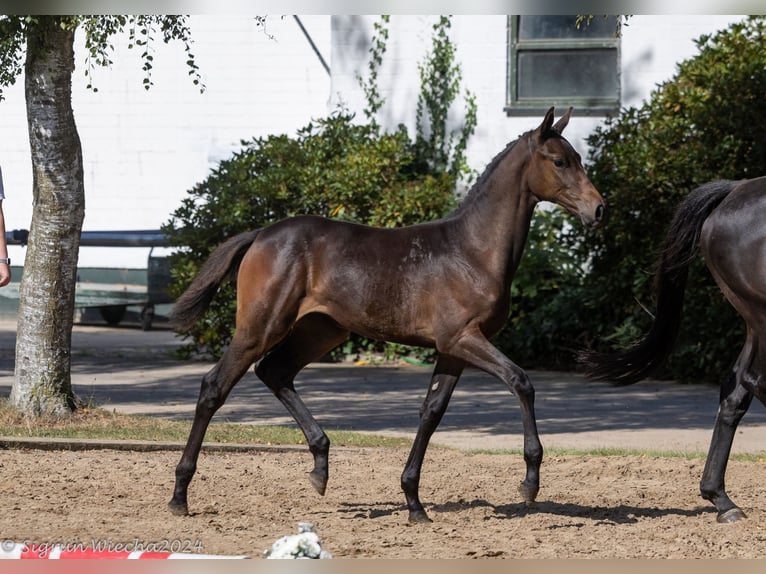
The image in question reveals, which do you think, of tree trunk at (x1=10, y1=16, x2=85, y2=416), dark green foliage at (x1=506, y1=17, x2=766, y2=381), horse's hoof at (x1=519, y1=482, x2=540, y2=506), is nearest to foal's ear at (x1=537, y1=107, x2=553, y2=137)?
horse's hoof at (x1=519, y1=482, x2=540, y2=506)

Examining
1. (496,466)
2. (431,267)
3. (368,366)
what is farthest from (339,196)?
(431,267)

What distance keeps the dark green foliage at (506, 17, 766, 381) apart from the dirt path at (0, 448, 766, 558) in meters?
4.72

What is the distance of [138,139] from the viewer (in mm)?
20609

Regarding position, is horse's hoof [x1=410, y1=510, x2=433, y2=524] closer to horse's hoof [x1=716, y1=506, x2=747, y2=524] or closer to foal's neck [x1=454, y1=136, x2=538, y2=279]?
foal's neck [x1=454, y1=136, x2=538, y2=279]

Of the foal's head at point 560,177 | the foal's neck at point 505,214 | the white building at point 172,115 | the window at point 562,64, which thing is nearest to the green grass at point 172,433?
the foal's neck at point 505,214

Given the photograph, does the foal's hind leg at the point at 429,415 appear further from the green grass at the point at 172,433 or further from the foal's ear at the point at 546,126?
the green grass at the point at 172,433

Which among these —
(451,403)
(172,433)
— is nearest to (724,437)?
(172,433)

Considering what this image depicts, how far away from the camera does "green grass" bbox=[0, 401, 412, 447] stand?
29.6 ft

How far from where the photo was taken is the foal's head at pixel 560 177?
6301 mm

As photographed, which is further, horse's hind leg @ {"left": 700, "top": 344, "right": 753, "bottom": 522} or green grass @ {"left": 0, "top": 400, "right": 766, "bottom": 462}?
green grass @ {"left": 0, "top": 400, "right": 766, "bottom": 462}

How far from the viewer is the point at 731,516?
21.6ft

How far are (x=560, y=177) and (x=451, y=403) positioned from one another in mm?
5884

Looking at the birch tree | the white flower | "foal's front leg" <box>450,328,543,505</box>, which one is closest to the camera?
the white flower

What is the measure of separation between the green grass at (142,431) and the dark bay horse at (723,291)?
2.36m
